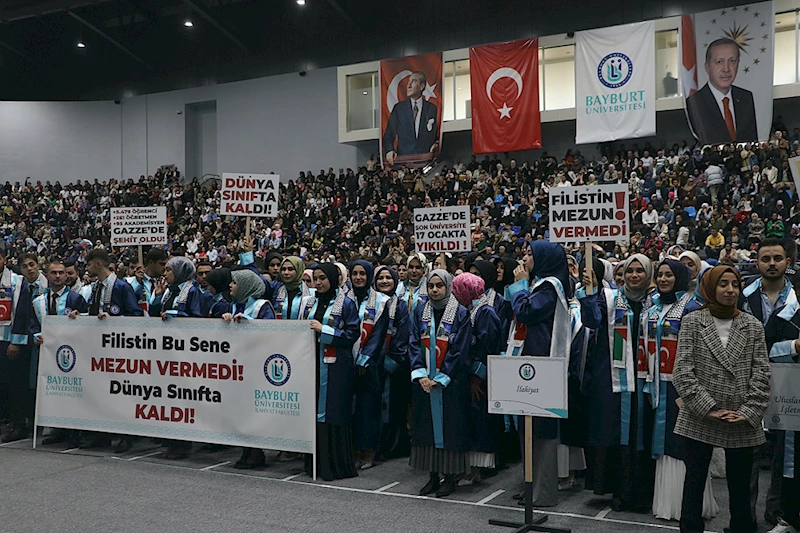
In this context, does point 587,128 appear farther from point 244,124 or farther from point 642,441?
point 642,441

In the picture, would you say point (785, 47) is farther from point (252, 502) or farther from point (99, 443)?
point (252, 502)

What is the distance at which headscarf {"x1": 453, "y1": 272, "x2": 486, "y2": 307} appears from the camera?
6508mm

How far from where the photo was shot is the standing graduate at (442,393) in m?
6.34

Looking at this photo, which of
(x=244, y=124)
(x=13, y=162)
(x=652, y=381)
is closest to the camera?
(x=652, y=381)

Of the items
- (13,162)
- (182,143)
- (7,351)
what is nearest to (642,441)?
(7,351)

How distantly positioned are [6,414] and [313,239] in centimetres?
1561

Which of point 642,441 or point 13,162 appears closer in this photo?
point 642,441

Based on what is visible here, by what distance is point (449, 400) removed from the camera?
21.0ft

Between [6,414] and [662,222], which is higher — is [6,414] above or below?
below

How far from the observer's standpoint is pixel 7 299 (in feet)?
28.6

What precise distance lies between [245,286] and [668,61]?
18932 millimetres

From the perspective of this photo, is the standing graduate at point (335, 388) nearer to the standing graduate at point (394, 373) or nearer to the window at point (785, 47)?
the standing graduate at point (394, 373)

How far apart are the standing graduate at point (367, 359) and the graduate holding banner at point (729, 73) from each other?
660 inches

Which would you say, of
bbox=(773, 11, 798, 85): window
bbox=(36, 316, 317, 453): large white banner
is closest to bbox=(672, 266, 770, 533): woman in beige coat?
bbox=(36, 316, 317, 453): large white banner
